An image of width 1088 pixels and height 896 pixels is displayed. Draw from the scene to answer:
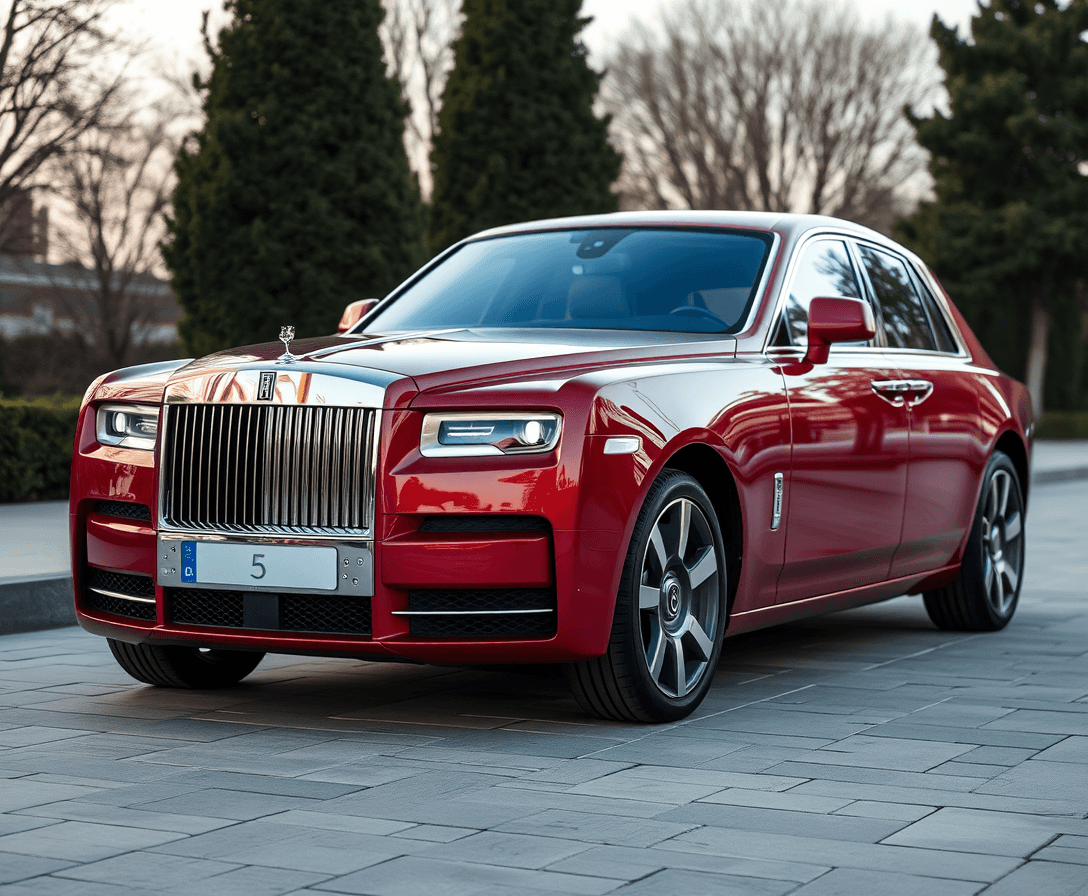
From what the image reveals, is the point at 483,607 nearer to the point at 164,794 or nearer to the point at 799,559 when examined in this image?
the point at 164,794

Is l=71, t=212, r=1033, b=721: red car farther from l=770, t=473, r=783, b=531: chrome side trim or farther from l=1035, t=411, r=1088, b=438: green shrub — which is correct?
l=1035, t=411, r=1088, b=438: green shrub

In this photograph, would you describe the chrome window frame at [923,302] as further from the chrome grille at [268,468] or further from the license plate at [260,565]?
the license plate at [260,565]

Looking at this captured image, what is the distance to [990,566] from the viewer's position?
26.2ft

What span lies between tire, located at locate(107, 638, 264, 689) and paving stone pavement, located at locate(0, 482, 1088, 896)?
7cm

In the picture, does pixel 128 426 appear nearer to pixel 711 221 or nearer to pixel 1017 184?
pixel 711 221

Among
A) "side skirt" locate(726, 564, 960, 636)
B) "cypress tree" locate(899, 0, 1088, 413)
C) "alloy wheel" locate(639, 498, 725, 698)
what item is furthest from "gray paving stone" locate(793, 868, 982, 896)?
"cypress tree" locate(899, 0, 1088, 413)

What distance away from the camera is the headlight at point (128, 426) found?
215 inches

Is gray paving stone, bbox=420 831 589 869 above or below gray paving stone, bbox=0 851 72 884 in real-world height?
below

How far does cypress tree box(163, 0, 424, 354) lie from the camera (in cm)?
1788

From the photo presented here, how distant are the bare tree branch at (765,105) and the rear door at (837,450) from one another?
4016cm

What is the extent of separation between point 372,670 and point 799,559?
1711 millimetres

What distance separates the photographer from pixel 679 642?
5453mm

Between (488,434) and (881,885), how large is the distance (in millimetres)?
1935

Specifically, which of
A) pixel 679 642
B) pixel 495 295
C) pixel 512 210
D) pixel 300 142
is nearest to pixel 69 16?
pixel 300 142
